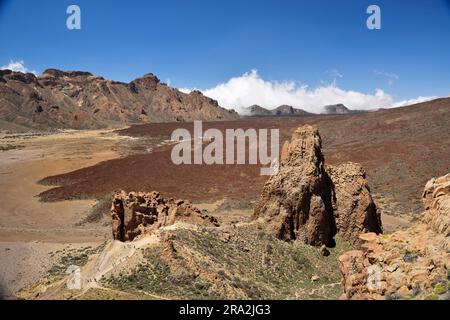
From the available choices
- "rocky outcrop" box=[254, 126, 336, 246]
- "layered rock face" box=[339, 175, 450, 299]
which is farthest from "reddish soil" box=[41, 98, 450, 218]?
"layered rock face" box=[339, 175, 450, 299]

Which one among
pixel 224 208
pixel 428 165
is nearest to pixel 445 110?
pixel 428 165

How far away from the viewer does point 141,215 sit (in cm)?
1916

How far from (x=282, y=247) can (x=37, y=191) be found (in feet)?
120

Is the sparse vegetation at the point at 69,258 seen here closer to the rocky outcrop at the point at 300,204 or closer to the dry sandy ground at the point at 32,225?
the dry sandy ground at the point at 32,225

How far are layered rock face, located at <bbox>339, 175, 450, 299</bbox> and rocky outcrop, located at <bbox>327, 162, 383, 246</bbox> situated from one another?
24.7 feet

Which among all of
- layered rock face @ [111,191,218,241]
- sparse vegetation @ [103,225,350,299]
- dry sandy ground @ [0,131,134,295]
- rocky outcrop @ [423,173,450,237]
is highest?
rocky outcrop @ [423,173,450,237]

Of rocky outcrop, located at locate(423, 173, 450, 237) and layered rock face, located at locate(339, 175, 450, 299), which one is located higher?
rocky outcrop, located at locate(423, 173, 450, 237)

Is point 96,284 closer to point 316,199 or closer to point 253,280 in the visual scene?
point 253,280

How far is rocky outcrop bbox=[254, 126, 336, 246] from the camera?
776 inches

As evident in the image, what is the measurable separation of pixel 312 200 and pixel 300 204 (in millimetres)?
673

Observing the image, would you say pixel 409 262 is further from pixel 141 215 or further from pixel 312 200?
pixel 141 215

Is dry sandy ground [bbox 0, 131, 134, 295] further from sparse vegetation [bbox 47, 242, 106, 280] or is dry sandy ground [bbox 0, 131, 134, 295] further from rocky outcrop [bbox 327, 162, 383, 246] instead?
rocky outcrop [bbox 327, 162, 383, 246]

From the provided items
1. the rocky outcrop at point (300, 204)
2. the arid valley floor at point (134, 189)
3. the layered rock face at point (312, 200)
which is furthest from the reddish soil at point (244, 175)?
the rocky outcrop at point (300, 204)

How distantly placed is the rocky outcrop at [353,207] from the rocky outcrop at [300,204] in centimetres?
45
